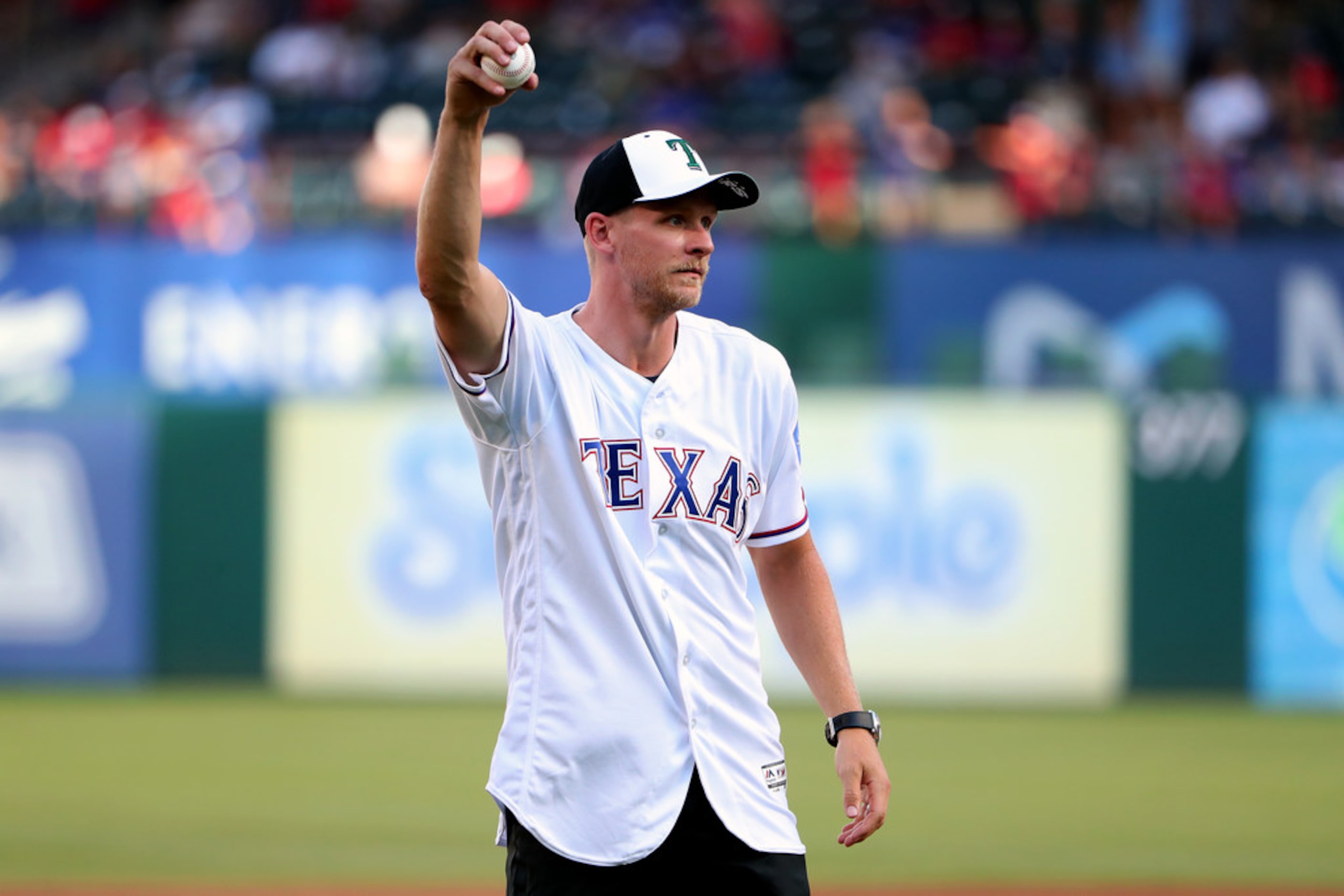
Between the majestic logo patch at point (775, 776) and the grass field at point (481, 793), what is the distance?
4427 mm

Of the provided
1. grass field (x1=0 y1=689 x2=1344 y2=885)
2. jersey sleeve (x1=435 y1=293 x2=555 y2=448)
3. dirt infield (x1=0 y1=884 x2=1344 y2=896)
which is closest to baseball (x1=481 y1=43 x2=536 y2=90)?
jersey sleeve (x1=435 y1=293 x2=555 y2=448)

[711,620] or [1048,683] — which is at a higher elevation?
[711,620]

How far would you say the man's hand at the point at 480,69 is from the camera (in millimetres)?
3156

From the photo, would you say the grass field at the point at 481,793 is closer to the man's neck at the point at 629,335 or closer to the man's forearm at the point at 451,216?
the man's neck at the point at 629,335

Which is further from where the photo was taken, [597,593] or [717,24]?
[717,24]

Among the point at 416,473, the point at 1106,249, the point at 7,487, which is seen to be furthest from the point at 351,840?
the point at 1106,249

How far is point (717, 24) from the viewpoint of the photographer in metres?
17.7

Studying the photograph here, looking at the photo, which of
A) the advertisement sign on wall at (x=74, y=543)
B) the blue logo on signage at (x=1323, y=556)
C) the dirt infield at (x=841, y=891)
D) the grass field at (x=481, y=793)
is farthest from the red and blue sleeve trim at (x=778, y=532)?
the advertisement sign on wall at (x=74, y=543)

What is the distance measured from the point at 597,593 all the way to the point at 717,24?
1486 centimetres

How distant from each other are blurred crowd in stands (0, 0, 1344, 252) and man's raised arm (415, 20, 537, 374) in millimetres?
11071

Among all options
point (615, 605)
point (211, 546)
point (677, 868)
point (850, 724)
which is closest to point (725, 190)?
point (615, 605)

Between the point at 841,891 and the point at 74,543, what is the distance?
7.94m

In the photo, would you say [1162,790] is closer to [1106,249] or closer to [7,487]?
[1106,249]

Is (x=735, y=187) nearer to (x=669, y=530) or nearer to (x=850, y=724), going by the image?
(x=669, y=530)
